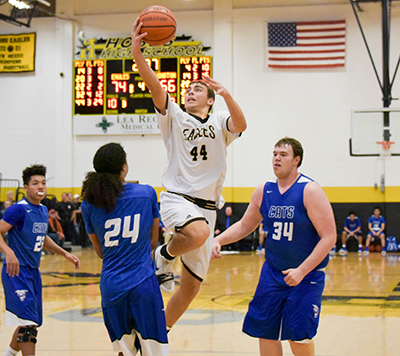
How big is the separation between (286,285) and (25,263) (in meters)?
2.24

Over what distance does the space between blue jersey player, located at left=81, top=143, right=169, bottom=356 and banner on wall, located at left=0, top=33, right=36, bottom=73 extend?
53.1 ft

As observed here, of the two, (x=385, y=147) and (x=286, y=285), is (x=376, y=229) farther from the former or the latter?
(x=286, y=285)

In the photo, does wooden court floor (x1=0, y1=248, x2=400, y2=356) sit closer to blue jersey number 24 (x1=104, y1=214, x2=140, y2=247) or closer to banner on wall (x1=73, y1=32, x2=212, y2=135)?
blue jersey number 24 (x1=104, y1=214, x2=140, y2=247)

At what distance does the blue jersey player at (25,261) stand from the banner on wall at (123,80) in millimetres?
11618

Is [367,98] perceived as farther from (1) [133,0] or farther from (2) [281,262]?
(2) [281,262]

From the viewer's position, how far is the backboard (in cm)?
1252

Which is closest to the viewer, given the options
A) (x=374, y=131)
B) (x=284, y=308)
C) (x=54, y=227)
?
(x=284, y=308)

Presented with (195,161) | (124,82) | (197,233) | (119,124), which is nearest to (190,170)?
(195,161)

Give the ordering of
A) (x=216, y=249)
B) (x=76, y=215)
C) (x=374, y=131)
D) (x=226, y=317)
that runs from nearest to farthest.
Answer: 1. (x=216, y=249)
2. (x=226, y=317)
3. (x=374, y=131)
4. (x=76, y=215)

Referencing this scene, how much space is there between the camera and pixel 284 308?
3613mm

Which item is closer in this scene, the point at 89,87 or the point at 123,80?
the point at 123,80

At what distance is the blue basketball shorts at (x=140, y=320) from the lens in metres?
3.13

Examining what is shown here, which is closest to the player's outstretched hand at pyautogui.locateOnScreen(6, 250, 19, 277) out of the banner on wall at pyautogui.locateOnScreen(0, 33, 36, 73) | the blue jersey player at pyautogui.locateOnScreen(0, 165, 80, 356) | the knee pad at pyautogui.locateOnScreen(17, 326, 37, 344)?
the blue jersey player at pyautogui.locateOnScreen(0, 165, 80, 356)

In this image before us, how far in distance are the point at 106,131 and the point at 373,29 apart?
9.01 metres
